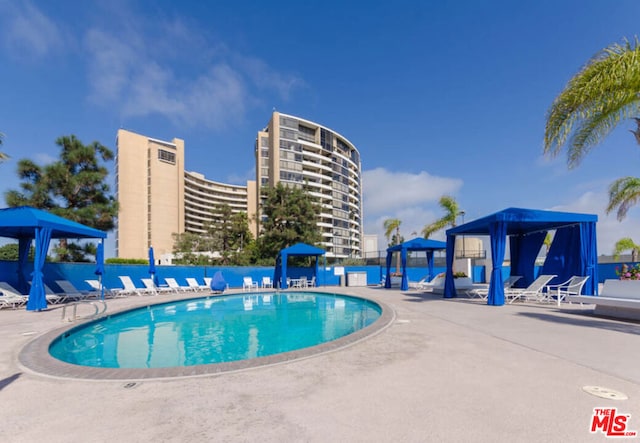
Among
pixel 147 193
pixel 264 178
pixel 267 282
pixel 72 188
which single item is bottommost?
pixel 267 282

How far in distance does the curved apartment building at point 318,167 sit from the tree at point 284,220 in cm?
1853

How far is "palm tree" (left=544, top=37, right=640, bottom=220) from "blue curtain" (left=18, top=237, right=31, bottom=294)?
18.7m

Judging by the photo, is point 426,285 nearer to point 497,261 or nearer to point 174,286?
point 497,261

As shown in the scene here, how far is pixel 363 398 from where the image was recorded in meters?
2.99

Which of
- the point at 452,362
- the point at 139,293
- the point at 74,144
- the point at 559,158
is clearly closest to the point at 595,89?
the point at 559,158

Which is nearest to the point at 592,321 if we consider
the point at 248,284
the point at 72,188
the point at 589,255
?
the point at 589,255

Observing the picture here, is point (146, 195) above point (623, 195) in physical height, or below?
above

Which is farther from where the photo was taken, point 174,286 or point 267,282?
point 267,282

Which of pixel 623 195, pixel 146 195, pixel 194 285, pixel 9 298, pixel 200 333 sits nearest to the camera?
pixel 200 333

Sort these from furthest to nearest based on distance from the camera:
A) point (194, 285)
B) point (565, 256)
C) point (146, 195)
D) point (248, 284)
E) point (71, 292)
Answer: point (146, 195) < point (248, 284) < point (194, 285) < point (71, 292) < point (565, 256)

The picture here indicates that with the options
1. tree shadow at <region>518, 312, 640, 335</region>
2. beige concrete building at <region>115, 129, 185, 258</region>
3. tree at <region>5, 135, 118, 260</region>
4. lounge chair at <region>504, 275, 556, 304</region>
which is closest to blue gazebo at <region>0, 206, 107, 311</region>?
tree at <region>5, 135, 118, 260</region>

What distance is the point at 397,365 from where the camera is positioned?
3.96 metres

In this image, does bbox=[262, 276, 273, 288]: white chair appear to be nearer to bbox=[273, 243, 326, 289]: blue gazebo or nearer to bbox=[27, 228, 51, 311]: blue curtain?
bbox=[273, 243, 326, 289]: blue gazebo

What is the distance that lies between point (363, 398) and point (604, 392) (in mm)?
2361
